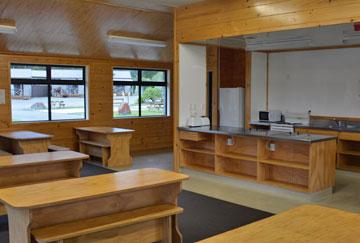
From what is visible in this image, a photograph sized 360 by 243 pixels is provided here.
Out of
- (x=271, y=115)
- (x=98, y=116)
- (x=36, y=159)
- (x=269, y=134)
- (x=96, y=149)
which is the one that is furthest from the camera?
(x=98, y=116)

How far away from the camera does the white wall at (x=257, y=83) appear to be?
8.82m

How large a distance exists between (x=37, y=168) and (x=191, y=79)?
3148mm

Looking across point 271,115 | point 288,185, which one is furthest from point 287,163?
point 271,115

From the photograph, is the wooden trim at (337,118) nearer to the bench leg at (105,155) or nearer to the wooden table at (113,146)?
the wooden table at (113,146)

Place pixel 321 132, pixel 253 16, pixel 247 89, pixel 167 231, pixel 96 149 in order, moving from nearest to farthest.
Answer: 1. pixel 167 231
2. pixel 253 16
3. pixel 321 132
4. pixel 96 149
5. pixel 247 89

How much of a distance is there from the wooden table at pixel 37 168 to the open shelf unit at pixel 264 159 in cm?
235

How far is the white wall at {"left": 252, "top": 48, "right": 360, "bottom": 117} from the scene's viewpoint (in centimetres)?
759

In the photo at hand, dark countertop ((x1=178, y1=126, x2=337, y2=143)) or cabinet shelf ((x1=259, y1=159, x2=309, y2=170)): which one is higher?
dark countertop ((x1=178, y1=126, x2=337, y2=143))

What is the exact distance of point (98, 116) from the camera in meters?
9.29

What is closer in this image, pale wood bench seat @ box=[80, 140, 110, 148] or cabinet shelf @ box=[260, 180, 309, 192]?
cabinet shelf @ box=[260, 180, 309, 192]

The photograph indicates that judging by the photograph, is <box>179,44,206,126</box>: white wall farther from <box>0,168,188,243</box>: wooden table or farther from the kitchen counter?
<box>0,168,188,243</box>: wooden table

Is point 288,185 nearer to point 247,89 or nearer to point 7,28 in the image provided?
point 247,89

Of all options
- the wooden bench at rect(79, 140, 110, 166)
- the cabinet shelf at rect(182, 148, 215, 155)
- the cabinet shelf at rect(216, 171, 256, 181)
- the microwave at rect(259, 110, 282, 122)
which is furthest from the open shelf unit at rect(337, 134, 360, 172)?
the wooden bench at rect(79, 140, 110, 166)

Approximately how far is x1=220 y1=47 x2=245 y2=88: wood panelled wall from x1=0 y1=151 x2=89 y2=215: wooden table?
5947 millimetres
